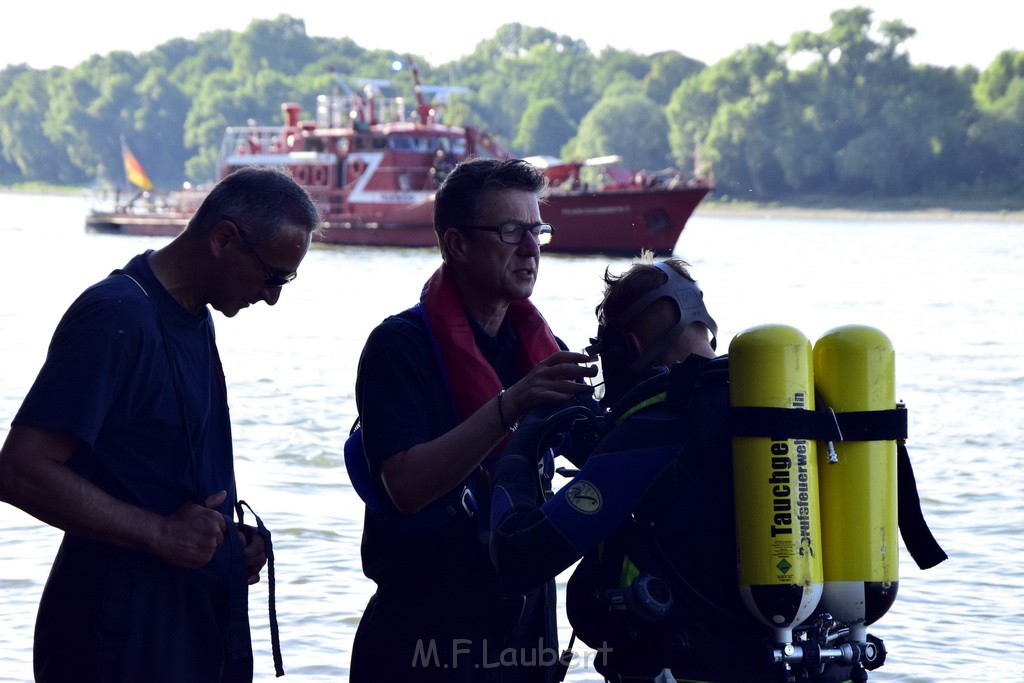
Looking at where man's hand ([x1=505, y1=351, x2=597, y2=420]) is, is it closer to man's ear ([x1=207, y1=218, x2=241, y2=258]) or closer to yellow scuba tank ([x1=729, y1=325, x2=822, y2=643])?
yellow scuba tank ([x1=729, y1=325, x2=822, y2=643])

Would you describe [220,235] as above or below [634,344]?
above

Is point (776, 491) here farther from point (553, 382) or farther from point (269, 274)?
point (269, 274)

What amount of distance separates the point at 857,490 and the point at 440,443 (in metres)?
0.79

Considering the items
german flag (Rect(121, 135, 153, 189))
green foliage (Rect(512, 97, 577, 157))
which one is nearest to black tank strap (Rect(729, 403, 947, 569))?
german flag (Rect(121, 135, 153, 189))

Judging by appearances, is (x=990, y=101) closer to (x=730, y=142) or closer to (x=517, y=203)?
(x=730, y=142)

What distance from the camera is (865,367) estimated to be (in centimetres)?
261

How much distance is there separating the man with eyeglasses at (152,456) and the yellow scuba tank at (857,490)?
3.65 feet

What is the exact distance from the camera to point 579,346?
19.2 meters

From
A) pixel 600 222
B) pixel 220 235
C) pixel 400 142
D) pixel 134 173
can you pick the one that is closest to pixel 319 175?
pixel 400 142

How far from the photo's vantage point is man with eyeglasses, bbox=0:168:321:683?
8.71ft

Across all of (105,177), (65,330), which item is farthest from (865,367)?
(105,177)

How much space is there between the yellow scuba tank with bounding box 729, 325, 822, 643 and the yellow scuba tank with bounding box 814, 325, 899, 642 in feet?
0.17

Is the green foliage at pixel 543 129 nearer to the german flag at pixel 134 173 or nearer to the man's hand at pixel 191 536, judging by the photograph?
the german flag at pixel 134 173

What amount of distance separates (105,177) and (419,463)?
417 ft
